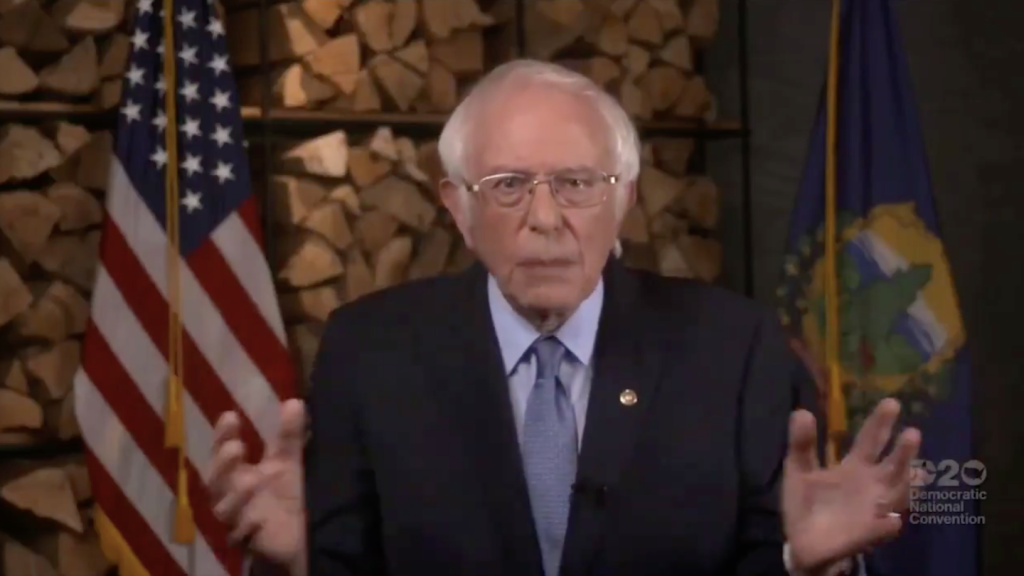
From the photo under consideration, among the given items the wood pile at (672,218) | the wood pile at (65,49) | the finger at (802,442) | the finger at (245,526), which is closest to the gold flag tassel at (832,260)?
the wood pile at (672,218)

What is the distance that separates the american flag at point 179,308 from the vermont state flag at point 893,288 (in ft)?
3.40

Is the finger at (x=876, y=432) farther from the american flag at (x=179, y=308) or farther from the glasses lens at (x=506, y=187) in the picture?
the american flag at (x=179, y=308)

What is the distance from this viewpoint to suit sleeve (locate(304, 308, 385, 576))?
4.84ft

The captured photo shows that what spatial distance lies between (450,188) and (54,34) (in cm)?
101

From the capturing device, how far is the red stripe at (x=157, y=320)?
88.4 inches

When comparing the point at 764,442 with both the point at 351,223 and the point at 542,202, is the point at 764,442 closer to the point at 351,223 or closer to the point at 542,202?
the point at 542,202

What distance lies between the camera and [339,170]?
8.13 feet

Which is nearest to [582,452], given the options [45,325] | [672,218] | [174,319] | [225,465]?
[225,465]

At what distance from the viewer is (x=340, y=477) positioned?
59.0 inches

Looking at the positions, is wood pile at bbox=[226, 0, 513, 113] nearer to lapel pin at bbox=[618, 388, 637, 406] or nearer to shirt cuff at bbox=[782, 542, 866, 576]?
lapel pin at bbox=[618, 388, 637, 406]

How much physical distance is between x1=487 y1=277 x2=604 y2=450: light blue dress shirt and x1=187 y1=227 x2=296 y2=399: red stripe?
2.99ft

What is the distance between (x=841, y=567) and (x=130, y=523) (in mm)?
1334

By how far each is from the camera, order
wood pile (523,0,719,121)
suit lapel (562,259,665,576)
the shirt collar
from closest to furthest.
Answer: suit lapel (562,259,665,576), the shirt collar, wood pile (523,0,719,121)

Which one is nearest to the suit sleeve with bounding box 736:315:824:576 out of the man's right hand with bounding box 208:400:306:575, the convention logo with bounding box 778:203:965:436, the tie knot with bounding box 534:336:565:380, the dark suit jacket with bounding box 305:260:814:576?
the dark suit jacket with bounding box 305:260:814:576
